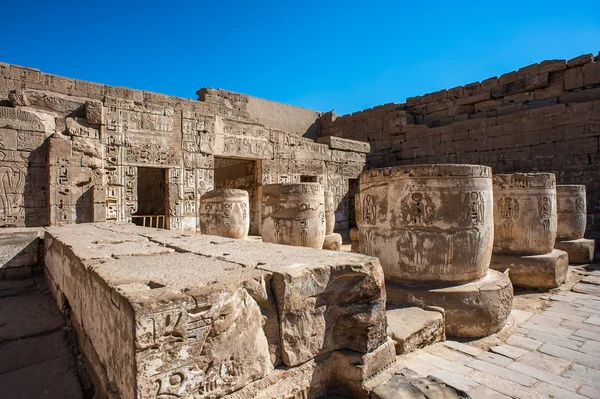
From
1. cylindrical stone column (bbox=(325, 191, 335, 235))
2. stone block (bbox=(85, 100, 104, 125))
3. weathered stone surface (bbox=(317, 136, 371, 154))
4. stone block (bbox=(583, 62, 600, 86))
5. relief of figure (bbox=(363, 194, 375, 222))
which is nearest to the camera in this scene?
relief of figure (bbox=(363, 194, 375, 222))

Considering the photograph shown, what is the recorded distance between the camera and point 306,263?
1979mm

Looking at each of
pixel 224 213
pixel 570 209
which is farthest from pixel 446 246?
pixel 570 209

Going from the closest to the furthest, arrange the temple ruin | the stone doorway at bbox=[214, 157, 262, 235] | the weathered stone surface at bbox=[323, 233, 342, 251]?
the temple ruin → the weathered stone surface at bbox=[323, 233, 342, 251] → the stone doorway at bbox=[214, 157, 262, 235]

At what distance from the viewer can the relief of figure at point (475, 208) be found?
3.42 metres

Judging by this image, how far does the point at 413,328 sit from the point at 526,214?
3.53 meters

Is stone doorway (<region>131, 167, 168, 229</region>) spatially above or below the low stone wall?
above

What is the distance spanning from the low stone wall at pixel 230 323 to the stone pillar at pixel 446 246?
4.78 feet

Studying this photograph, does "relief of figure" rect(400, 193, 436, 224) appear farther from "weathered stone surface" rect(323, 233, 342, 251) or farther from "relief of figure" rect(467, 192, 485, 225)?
"weathered stone surface" rect(323, 233, 342, 251)

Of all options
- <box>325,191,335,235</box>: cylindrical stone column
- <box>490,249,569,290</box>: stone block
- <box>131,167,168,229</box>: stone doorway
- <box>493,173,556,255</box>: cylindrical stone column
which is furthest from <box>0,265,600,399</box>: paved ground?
<box>131,167,168,229</box>: stone doorway

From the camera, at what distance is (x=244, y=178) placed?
11422 millimetres

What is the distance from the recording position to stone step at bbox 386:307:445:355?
8.76 feet

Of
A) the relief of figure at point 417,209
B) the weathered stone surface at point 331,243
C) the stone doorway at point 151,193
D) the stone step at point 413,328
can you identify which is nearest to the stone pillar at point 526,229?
the relief of figure at point 417,209

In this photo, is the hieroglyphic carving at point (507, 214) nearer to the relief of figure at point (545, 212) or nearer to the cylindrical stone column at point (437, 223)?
the relief of figure at point (545, 212)

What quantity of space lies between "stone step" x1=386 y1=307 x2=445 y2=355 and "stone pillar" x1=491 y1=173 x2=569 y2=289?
2.67 m
